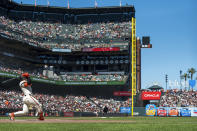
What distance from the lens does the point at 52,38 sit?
247 feet

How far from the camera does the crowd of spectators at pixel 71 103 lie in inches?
2131

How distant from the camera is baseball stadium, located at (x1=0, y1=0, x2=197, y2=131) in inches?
2383

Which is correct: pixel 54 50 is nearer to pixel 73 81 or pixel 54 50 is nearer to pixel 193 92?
pixel 73 81

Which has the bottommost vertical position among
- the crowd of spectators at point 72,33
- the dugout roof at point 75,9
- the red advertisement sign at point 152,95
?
the red advertisement sign at point 152,95

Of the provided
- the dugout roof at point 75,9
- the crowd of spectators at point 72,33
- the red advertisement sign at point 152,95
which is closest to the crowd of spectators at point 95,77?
the red advertisement sign at point 152,95

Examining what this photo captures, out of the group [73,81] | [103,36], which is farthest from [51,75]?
[103,36]

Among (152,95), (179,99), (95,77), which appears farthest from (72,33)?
(179,99)

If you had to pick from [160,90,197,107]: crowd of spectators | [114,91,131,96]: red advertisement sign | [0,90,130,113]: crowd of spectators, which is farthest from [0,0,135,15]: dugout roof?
[160,90,197,107]: crowd of spectators

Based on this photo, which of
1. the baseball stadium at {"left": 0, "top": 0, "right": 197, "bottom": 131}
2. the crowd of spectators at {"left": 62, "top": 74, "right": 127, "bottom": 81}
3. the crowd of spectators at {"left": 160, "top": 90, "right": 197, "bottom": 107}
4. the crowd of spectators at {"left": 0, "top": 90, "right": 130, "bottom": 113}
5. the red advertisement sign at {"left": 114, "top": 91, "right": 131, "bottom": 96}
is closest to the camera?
the crowd of spectators at {"left": 0, "top": 90, "right": 130, "bottom": 113}

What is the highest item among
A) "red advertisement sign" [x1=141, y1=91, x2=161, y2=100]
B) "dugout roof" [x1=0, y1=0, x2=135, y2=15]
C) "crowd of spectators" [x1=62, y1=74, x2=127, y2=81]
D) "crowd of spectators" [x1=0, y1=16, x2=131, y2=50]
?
"dugout roof" [x1=0, y1=0, x2=135, y2=15]

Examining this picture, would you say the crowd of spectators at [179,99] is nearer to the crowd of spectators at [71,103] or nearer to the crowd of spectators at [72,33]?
the crowd of spectators at [71,103]

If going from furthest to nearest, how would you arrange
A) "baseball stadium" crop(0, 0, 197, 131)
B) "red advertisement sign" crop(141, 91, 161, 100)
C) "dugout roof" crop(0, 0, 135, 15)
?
"dugout roof" crop(0, 0, 135, 15) → "red advertisement sign" crop(141, 91, 161, 100) → "baseball stadium" crop(0, 0, 197, 131)

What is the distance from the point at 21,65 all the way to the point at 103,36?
22.2 metres

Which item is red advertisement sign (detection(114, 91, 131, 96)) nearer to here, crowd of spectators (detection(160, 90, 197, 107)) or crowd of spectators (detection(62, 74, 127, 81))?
crowd of spectators (detection(62, 74, 127, 81))
